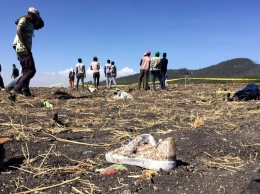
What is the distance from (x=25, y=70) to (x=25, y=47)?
49cm

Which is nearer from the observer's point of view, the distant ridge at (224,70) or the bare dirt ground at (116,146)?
the bare dirt ground at (116,146)

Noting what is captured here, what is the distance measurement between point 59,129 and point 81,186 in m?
1.79

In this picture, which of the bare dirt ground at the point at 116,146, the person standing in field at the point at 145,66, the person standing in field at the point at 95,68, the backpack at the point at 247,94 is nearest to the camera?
the bare dirt ground at the point at 116,146

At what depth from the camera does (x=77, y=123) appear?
4.47m

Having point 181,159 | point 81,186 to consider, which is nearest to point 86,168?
point 81,186

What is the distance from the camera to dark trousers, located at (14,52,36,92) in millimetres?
7094

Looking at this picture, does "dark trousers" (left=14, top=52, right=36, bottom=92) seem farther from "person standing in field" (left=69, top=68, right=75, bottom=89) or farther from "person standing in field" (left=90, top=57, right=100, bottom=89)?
"person standing in field" (left=69, top=68, right=75, bottom=89)

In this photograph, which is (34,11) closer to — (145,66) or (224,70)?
(145,66)

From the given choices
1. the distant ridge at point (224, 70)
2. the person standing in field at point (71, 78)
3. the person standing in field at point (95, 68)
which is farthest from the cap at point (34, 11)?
the distant ridge at point (224, 70)

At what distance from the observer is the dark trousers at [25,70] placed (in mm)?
7094

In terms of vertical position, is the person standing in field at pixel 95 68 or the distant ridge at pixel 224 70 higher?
the distant ridge at pixel 224 70

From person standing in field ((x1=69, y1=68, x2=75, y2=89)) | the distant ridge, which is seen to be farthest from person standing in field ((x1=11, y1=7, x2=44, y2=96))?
the distant ridge

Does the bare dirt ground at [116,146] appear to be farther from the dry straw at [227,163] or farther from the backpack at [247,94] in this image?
the backpack at [247,94]

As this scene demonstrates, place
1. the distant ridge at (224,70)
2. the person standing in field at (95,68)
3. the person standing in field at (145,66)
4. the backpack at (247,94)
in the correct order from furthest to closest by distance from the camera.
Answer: the distant ridge at (224,70), the person standing in field at (95,68), the person standing in field at (145,66), the backpack at (247,94)
